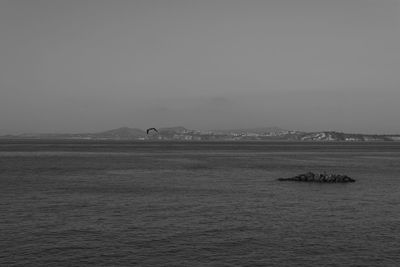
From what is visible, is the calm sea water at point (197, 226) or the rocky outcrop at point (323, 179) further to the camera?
the rocky outcrop at point (323, 179)

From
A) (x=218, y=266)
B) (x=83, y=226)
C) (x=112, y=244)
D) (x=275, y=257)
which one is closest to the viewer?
(x=218, y=266)

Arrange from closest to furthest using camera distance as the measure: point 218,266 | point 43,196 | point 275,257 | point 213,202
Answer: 1. point 218,266
2. point 275,257
3. point 213,202
4. point 43,196

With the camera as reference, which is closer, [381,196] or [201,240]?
[201,240]

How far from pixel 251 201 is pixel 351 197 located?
44.3 feet

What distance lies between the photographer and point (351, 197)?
5709 cm

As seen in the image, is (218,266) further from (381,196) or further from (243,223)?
(381,196)

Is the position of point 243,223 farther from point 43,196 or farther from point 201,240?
point 43,196

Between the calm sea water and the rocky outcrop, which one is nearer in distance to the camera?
the calm sea water

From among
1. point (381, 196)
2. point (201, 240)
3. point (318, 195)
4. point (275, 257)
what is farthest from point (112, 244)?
point (381, 196)

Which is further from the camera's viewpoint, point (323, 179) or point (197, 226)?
point (323, 179)

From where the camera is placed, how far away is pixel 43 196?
178 feet

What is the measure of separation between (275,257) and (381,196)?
32859mm

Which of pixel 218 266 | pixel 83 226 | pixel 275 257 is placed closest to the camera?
pixel 218 266

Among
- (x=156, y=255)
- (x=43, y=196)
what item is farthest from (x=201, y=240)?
(x=43, y=196)
